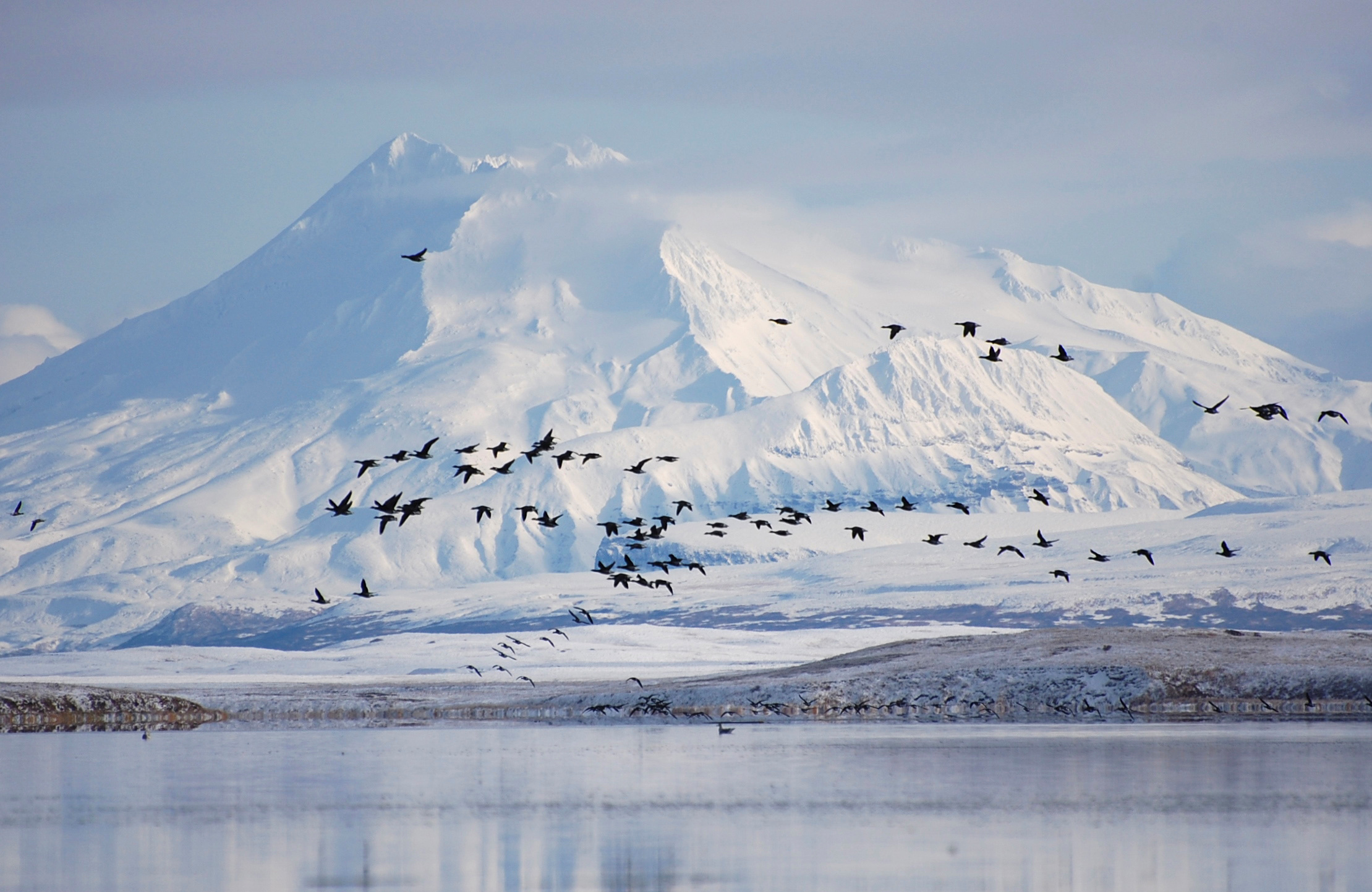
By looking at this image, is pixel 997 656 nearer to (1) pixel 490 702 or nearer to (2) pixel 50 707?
(1) pixel 490 702

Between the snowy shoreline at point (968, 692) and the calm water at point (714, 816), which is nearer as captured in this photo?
the calm water at point (714, 816)

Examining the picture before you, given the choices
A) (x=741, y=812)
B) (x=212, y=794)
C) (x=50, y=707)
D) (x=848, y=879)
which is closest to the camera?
(x=848, y=879)

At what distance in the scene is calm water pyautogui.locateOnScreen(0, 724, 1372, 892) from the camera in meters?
31.5

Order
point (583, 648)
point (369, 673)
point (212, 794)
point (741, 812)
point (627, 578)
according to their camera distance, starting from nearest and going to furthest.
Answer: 1. point (741, 812)
2. point (212, 794)
3. point (627, 578)
4. point (369, 673)
5. point (583, 648)

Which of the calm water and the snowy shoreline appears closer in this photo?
the calm water

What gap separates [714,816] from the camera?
39.8 m

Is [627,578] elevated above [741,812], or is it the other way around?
[627,578]

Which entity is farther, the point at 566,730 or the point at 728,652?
the point at 728,652

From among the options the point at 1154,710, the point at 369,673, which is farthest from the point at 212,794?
the point at 369,673

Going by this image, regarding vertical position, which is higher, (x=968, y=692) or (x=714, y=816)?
(x=968, y=692)

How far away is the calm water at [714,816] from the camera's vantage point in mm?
31516

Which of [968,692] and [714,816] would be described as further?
[968,692]

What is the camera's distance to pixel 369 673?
14850 centimetres

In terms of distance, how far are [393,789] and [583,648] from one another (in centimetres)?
11797
